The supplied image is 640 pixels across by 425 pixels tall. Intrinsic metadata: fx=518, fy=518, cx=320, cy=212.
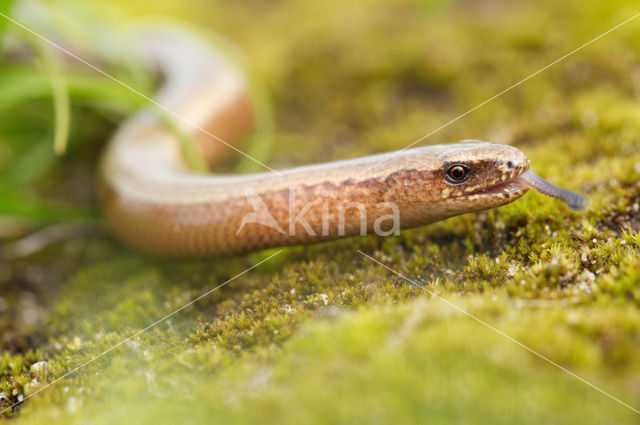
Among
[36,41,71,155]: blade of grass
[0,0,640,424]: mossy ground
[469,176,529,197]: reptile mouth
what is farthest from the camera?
[36,41,71,155]: blade of grass

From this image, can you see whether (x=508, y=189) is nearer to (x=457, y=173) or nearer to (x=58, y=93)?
(x=457, y=173)

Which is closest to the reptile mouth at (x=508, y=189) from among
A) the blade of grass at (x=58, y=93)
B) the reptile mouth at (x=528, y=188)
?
the reptile mouth at (x=528, y=188)

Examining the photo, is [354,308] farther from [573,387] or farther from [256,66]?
[256,66]

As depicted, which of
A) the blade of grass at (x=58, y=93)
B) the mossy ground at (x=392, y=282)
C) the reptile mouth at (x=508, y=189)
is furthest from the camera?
the blade of grass at (x=58, y=93)

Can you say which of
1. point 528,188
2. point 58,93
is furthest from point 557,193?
point 58,93

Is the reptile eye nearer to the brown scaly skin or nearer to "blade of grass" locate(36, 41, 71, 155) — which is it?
the brown scaly skin

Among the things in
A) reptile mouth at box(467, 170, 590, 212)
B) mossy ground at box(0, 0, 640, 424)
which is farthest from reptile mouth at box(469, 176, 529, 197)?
mossy ground at box(0, 0, 640, 424)

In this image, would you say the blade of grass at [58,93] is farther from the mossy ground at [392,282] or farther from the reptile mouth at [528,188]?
the reptile mouth at [528,188]
